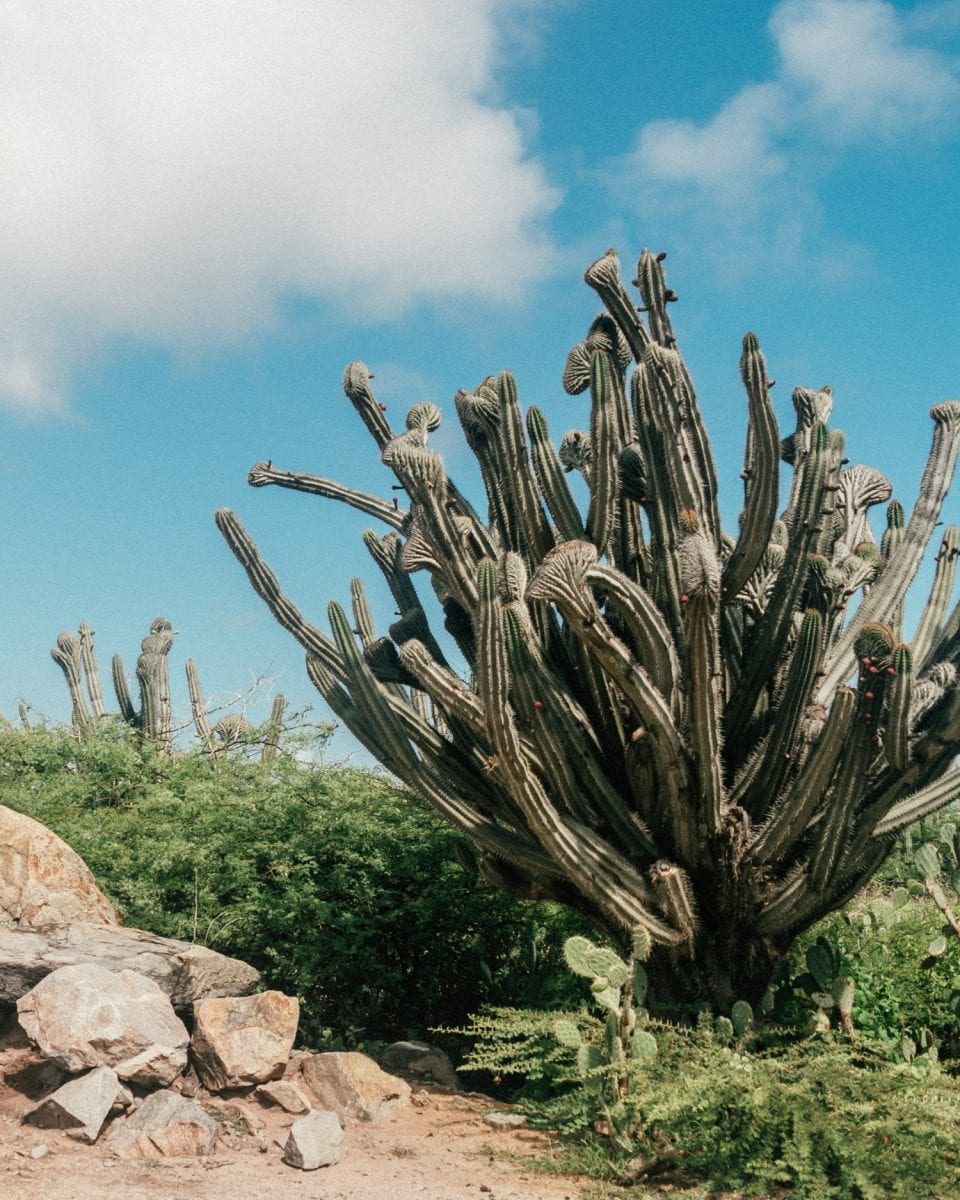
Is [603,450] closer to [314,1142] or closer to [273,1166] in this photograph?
[314,1142]

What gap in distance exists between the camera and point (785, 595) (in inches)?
270

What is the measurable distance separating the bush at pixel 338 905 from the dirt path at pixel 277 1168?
6.15 feet

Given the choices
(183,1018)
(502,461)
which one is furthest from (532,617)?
(183,1018)

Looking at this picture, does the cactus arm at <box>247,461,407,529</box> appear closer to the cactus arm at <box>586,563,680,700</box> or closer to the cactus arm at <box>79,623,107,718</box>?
the cactus arm at <box>586,563,680,700</box>

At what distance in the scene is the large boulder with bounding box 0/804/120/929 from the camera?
745 centimetres

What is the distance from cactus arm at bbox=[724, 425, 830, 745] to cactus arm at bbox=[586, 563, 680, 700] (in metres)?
0.72

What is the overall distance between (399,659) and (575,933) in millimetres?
2633

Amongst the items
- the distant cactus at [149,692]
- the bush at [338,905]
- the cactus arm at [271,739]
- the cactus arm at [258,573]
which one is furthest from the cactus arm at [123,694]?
the cactus arm at [258,573]

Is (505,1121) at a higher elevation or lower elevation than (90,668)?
lower

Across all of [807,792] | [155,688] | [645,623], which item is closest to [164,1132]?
[645,623]

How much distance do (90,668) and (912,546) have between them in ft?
48.5

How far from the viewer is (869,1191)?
16.6 feet

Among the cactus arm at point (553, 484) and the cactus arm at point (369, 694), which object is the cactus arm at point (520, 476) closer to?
the cactus arm at point (553, 484)

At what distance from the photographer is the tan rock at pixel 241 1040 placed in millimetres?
6238
